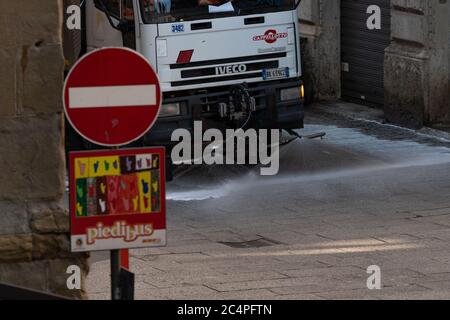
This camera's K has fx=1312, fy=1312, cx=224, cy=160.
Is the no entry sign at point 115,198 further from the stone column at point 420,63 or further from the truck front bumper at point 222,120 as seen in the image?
the stone column at point 420,63

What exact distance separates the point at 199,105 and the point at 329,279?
5749 millimetres

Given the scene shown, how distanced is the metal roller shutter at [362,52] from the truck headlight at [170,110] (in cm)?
600

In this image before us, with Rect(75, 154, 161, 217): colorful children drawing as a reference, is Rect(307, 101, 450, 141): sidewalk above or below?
below

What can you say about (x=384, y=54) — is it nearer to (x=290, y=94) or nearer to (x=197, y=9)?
(x=290, y=94)

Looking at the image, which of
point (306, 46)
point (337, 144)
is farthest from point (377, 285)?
point (306, 46)

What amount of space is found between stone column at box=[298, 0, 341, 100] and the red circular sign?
48.6ft

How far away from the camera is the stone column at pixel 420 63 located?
1933 centimetres

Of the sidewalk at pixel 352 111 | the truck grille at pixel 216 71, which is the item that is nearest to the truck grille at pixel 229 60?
the truck grille at pixel 216 71

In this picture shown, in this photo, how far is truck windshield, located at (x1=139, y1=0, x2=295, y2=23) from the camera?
15953 millimetres

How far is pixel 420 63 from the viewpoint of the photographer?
63.9 ft

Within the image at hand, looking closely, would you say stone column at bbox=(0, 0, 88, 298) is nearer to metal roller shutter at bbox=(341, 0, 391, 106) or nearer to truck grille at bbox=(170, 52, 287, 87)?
truck grille at bbox=(170, 52, 287, 87)

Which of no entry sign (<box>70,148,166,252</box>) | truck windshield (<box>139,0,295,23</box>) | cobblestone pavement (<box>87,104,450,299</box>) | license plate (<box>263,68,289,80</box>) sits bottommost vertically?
cobblestone pavement (<box>87,104,450,299</box>)

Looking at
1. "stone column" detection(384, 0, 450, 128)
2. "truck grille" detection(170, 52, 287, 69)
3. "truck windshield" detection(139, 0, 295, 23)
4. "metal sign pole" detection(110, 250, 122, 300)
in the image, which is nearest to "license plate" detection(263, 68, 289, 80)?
"truck grille" detection(170, 52, 287, 69)

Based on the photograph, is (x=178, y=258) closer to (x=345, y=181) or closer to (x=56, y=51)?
(x=56, y=51)
